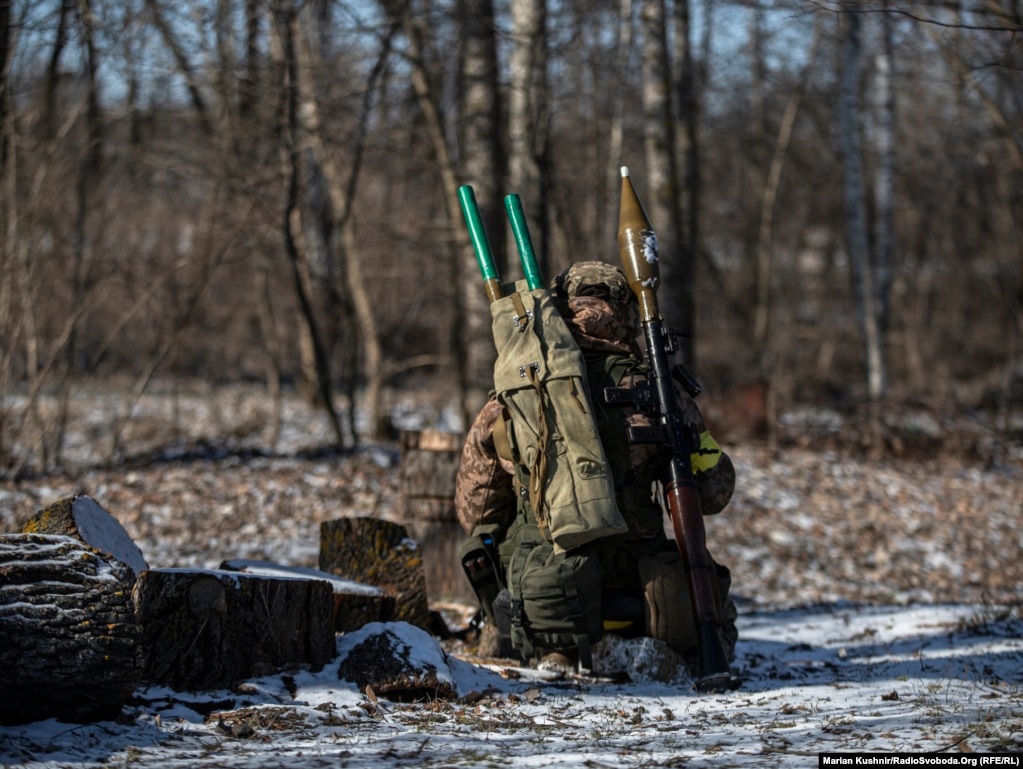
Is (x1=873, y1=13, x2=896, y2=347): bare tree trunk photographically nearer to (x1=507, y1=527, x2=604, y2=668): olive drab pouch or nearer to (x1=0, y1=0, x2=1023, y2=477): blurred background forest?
(x1=0, y1=0, x2=1023, y2=477): blurred background forest

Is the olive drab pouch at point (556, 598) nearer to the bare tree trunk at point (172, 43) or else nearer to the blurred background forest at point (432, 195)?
the blurred background forest at point (432, 195)

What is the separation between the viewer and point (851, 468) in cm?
1170

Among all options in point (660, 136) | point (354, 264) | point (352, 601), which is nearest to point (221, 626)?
point (352, 601)

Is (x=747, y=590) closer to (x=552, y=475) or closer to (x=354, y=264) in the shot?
(x=552, y=475)

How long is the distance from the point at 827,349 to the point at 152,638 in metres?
17.7

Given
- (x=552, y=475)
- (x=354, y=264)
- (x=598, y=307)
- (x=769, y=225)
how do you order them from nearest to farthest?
(x=552, y=475)
(x=598, y=307)
(x=354, y=264)
(x=769, y=225)

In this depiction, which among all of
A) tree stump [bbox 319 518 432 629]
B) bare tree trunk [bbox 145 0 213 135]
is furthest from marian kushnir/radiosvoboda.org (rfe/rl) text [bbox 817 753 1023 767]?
bare tree trunk [bbox 145 0 213 135]

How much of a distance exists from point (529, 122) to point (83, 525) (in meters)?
6.64

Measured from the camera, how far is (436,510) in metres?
6.84

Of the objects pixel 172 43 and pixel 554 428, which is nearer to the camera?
pixel 554 428

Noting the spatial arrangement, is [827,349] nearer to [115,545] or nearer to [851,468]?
[851,468]

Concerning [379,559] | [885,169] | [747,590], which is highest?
[885,169]

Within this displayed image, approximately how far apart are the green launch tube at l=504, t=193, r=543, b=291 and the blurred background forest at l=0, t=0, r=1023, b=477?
5.81 feet

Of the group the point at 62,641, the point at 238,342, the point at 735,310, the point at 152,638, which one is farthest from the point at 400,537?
the point at 735,310
